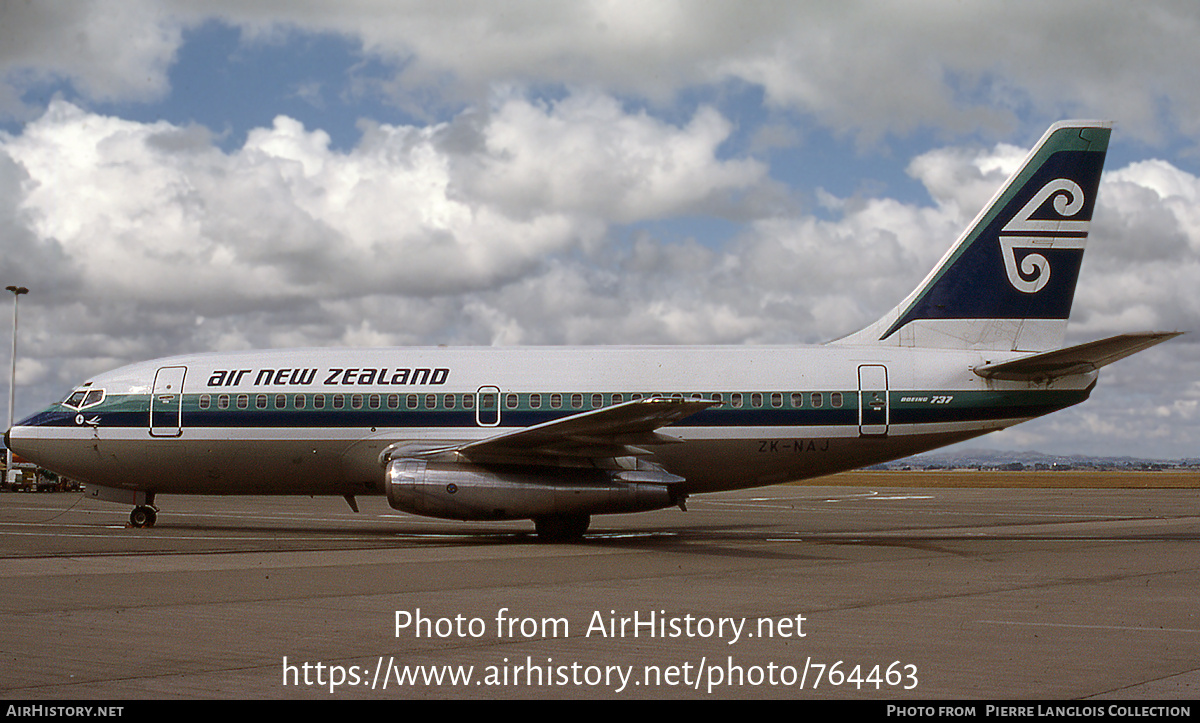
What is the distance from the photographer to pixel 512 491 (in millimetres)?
19516

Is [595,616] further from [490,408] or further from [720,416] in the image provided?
[490,408]

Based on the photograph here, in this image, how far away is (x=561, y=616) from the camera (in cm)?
1057

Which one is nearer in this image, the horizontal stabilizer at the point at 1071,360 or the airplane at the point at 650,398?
the horizontal stabilizer at the point at 1071,360

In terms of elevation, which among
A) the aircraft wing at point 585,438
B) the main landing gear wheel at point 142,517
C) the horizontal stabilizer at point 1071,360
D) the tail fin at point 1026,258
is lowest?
the main landing gear wheel at point 142,517

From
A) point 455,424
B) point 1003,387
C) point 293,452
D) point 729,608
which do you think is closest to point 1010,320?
point 1003,387

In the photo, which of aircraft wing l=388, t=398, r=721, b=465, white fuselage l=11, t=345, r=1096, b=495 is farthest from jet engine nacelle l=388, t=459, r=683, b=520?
white fuselage l=11, t=345, r=1096, b=495

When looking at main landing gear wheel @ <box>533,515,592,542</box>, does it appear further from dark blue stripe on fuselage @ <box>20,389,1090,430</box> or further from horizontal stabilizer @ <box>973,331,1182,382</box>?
horizontal stabilizer @ <box>973,331,1182,382</box>

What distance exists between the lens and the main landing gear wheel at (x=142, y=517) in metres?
23.9

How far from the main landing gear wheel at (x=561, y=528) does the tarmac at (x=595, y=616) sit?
0.49 meters

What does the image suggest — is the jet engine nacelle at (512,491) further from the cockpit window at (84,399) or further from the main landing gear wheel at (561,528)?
the cockpit window at (84,399)

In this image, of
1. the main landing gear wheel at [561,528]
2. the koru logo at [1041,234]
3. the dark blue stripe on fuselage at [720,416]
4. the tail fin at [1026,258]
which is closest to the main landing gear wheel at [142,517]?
the dark blue stripe on fuselage at [720,416]

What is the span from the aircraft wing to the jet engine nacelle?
26cm

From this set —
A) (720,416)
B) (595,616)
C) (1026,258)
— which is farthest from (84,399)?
(1026,258)
